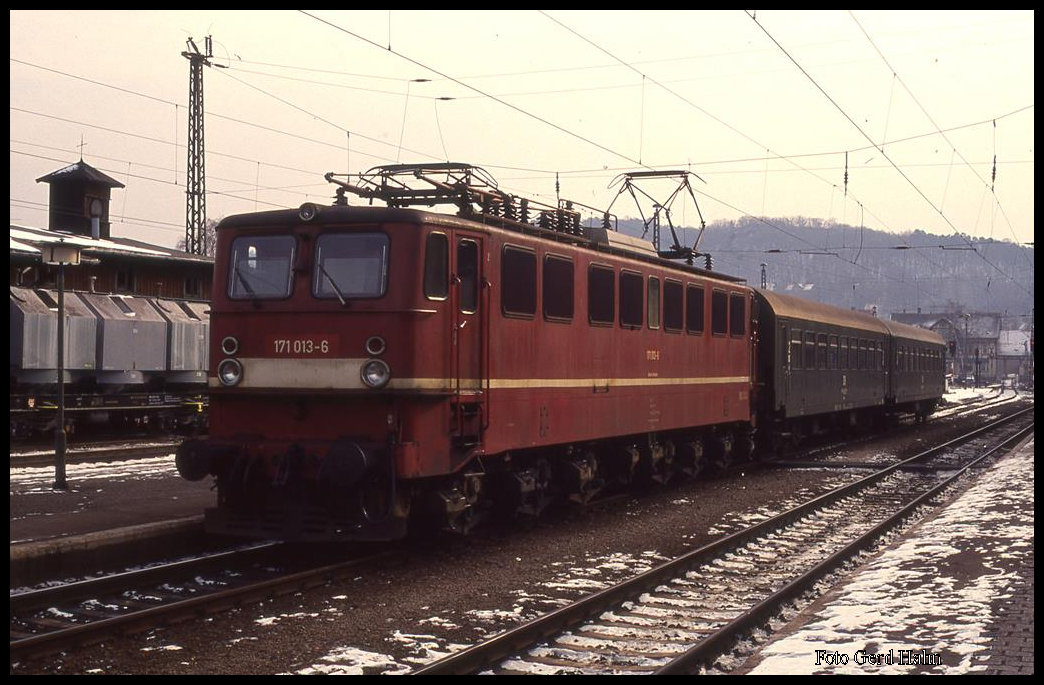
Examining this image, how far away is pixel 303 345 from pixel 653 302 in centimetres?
644

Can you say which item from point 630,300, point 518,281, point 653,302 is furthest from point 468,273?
point 653,302

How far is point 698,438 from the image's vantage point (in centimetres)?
1967

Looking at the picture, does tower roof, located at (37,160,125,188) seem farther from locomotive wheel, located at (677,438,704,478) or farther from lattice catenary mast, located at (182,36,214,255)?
locomotive wheel, located at (677,438,704,478)

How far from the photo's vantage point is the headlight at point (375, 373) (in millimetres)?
11375

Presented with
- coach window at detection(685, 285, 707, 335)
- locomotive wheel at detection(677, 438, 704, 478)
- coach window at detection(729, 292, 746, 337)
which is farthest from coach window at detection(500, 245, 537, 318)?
coach window at detection(729, 292, 746, 337)

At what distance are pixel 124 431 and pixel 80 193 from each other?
523 inches

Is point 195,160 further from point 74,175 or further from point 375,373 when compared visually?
point 375,373

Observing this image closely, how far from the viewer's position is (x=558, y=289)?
45.9 feet

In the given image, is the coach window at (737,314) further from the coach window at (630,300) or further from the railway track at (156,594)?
the railway track at (156,594)

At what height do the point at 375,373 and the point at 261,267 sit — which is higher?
the point at 261,267

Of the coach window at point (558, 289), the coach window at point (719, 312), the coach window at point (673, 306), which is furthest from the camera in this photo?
the coach window at point (719, 312)

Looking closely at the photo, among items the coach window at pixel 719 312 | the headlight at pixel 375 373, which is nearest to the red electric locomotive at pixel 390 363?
the headlight at pixel 375 373

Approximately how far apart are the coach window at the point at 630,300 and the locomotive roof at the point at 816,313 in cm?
846

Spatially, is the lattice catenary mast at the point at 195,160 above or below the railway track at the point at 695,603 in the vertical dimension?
above
